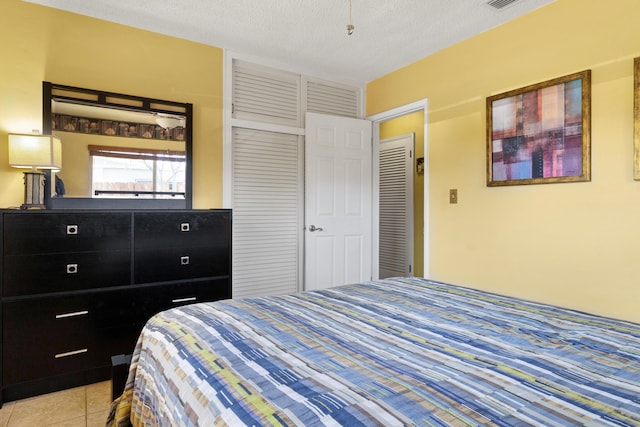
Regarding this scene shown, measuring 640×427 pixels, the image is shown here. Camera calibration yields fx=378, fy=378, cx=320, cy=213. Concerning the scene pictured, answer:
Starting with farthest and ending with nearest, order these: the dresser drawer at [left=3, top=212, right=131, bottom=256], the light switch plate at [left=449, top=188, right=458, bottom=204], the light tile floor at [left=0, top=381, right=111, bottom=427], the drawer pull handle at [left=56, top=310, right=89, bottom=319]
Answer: the light switch plate at [left=449, top=188, right=458, bottom=204] < the drawer pull handle at [left=56, top=310, right=89, bottom=319] < the dresser drawer at [left=3, top=212, right=131, bottom=256] < the light tile floor at [left=0, top=381, right=111, bottom=427]

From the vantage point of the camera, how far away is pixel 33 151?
247cm

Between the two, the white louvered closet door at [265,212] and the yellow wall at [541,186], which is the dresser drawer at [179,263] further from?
the yellow wall at [541,186]

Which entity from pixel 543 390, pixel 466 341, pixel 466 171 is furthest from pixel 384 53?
pixel 543 390

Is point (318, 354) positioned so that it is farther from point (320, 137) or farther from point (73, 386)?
point (320, 137)

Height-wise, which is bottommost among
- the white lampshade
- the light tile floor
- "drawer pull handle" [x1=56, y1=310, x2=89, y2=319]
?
the light tile floor

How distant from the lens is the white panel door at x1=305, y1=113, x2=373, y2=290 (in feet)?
12.5

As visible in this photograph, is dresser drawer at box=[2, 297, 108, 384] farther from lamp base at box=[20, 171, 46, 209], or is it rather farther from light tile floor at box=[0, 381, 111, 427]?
lamp base at box=[20, 171, 46, 209]

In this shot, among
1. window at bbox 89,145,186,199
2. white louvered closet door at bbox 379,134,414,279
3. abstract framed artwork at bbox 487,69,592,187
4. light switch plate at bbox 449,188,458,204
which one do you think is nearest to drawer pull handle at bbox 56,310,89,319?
window at bbox 89,145,186,199

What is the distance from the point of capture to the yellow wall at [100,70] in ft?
8.53

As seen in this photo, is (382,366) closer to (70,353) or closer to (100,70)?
(70,353)

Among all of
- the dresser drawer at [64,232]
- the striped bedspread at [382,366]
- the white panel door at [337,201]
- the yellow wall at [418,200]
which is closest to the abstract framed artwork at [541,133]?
the striped bedspread at [382,366]

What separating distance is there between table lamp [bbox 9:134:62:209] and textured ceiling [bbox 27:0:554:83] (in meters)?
1.02

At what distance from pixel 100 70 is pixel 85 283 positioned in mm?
1632

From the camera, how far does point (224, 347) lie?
3.78ft
